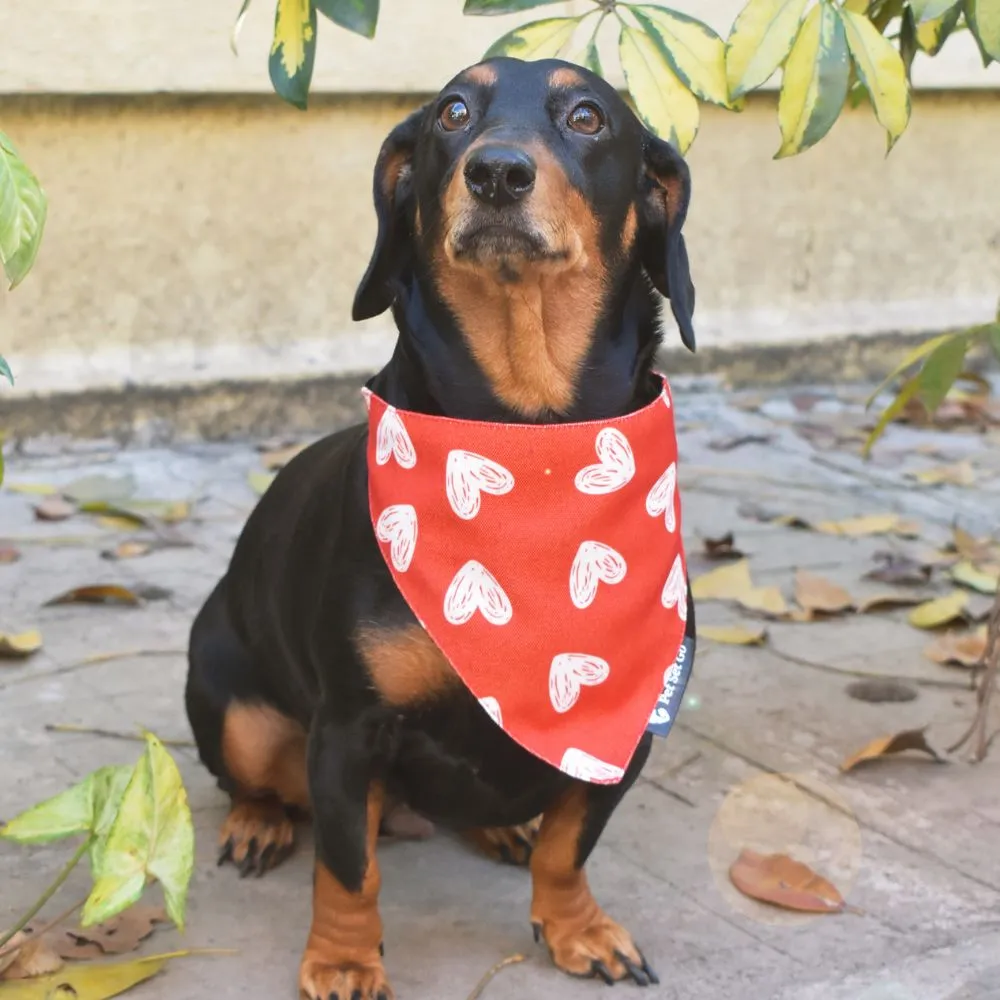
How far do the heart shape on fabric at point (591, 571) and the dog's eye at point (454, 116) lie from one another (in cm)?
70

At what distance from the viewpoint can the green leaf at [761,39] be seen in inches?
81.9

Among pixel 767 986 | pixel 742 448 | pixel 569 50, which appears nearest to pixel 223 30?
pixel 569 50

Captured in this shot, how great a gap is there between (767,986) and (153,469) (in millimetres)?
3296

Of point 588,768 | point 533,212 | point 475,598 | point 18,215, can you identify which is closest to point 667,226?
point 533,212

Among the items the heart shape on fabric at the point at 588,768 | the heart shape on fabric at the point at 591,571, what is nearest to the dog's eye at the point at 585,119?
the heart shape on fabric at the point at 591,571

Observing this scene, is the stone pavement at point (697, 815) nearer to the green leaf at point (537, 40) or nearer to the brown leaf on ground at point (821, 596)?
the brown leaf on ground at point (821, 596)

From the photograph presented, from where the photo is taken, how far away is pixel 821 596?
406 cm

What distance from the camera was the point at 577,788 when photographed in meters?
2.53

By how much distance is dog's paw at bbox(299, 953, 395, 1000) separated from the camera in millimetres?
2346

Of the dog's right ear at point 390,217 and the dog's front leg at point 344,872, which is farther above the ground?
the dog's right ear at point 390,217

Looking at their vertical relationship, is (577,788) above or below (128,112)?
below

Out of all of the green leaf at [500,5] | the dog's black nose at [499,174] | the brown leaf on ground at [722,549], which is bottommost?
the brown leaf on ground at [722,549]

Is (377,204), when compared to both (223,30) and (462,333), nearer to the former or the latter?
(462,333)

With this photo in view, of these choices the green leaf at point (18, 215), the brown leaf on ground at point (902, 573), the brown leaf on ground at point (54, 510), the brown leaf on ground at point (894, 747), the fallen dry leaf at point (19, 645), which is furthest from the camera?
the brown leaf on ground at point (54, 510)
